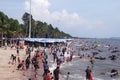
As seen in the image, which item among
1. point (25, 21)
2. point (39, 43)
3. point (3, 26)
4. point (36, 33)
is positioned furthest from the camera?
point (36, 33)

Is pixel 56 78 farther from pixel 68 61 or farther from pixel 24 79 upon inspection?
pixel 68 61

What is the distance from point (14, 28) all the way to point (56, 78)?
63185 mm

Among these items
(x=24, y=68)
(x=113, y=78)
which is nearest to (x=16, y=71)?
(x=24, y=68)

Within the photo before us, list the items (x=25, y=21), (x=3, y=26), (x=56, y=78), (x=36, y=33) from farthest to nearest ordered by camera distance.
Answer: (x=36, y=33), (x=25, y=21), (x=3, y=26), (x=56, y=78)

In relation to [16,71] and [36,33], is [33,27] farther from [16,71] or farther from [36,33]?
[16,71]

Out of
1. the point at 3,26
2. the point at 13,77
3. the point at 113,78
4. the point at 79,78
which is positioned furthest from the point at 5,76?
the point at 3,26

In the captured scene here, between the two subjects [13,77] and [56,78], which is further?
[13,77]

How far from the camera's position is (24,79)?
25.0 metres

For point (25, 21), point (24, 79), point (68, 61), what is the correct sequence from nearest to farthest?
point (24, 79) → point (68, 61) → point (25, 21)

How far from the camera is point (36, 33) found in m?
134

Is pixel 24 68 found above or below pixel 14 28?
below

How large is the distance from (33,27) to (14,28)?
43272 millimetres

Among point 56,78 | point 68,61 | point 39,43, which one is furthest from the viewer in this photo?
point 39,43

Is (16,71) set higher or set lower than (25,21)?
lower
